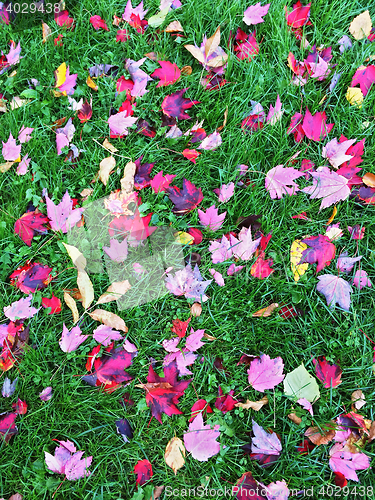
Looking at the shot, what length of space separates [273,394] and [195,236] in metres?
0.88

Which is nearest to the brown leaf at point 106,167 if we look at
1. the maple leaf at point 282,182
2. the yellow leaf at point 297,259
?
the maple leaf at point 282,182

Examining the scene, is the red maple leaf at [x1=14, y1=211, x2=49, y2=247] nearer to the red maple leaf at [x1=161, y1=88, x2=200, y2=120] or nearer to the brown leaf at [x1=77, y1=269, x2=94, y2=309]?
the brown leaf at [x1=77, y1=269, x2=94, y2=309]

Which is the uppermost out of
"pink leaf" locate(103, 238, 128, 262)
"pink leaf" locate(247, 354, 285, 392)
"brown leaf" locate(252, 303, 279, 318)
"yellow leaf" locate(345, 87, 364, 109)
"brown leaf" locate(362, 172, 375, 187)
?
"yellow leaf" locate(345, 87, 364, 109)

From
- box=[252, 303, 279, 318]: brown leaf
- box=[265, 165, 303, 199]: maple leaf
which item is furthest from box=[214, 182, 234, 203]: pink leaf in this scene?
box=[252, 303, 279, 318]: brown leaf

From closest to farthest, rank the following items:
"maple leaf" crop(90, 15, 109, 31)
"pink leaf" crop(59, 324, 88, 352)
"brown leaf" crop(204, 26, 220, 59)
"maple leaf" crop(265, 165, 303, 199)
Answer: "pink leaf" crop(59, 324, 88, 352), "maple leaf" crop(265, 165, 303, 199), "brown leaf" crop(204, 26, 220, 59), "maple leaf" crop(90, 15, 109, 31)

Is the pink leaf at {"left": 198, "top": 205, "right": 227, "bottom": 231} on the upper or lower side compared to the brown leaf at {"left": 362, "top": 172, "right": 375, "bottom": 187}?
upper

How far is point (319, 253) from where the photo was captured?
1.88m

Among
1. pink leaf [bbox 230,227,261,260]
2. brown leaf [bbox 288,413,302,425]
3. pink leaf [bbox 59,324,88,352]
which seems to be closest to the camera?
brown leaf [bbox 288,413,302,425]

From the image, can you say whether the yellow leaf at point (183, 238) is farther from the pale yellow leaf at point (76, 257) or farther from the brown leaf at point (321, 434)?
the brown leaf at point (321, 434)

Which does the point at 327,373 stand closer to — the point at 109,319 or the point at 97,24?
the point at 109,319

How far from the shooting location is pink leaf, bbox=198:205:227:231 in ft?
6.42

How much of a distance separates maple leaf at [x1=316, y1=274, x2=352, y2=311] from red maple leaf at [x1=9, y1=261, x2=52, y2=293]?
1441 mm

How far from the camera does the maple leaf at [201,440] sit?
1573mm

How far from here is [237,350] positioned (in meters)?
1.76
